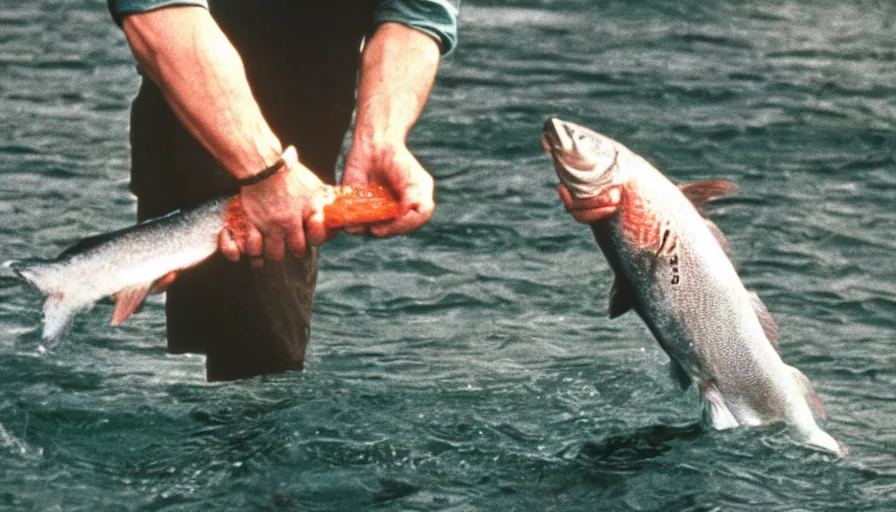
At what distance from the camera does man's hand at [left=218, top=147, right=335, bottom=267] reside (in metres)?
5.09

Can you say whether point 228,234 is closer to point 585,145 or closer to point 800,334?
point 585,145

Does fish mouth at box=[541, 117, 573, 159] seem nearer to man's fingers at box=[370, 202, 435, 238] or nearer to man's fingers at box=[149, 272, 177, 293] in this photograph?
man's fingers at box=[370, 202, 435, 238]

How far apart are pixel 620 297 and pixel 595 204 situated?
34 cm

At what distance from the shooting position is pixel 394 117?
5.46 m

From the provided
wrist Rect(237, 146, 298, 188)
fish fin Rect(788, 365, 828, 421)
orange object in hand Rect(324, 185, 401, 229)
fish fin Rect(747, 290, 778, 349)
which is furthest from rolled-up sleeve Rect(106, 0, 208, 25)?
fish fin Rect(788, 365, 828, 421)

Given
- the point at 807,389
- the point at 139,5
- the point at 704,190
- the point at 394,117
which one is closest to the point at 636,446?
the point at 807,389

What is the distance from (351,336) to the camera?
7293 millimetres

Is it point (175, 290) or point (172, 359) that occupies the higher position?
point (175, 290)

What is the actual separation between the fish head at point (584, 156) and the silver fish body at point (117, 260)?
1048mm

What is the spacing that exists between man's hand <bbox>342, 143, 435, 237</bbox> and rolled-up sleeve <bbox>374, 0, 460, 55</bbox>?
0.49 meters

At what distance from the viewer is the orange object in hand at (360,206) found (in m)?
5.18

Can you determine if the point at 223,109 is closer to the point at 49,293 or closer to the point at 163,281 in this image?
the point at 163,281

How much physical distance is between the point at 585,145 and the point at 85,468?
204 centimetres

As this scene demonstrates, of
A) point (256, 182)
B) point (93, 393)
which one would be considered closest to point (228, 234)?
point (256, 182)
